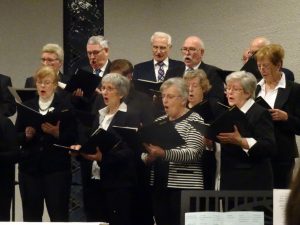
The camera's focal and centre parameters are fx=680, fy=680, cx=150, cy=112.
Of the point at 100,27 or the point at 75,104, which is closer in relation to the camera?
the point at 75,104

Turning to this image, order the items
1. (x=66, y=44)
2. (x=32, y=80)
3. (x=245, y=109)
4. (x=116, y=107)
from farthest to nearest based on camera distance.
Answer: (x=66, y=44) < (x=32, y=80) < (x=116, y=107) < (x=245, y=109)

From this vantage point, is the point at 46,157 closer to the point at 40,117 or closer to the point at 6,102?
the point at 40,117

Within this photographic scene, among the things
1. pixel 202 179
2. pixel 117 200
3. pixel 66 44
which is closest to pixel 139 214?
pixel 117 200

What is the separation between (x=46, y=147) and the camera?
463 cm

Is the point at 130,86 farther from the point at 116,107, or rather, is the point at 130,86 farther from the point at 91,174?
the point at 91,174

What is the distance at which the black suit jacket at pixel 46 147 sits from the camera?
4.57m

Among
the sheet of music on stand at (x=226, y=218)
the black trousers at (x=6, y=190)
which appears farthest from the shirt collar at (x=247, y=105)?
the sheet of music on stand at (x=226, y=218)

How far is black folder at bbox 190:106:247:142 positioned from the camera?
13.2 feet

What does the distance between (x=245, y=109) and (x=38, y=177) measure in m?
1.46

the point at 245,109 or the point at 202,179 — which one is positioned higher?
the point at 245,109

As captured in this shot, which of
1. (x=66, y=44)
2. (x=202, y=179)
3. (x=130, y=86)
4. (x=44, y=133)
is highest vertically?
(x=66, y=44)

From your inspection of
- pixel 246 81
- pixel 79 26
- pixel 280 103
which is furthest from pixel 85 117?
pixel 79 26

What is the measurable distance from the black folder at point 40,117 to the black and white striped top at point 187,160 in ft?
2.39

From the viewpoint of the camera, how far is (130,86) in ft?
15.4
